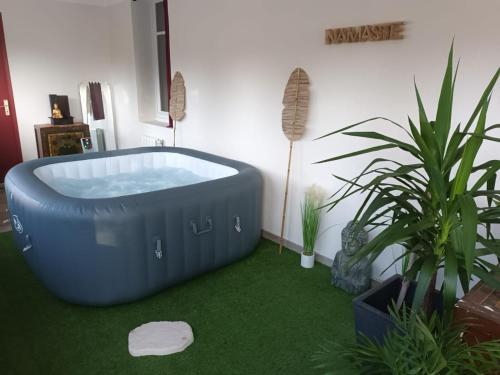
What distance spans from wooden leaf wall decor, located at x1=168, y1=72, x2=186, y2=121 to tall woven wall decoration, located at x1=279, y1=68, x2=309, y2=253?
1.55 m

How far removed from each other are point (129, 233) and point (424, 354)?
174cm

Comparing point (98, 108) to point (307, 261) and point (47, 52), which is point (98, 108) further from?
point (307, 261)

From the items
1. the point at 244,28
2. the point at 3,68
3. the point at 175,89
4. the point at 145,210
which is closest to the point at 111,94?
the point at 3,68

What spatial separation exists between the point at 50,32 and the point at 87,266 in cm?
408

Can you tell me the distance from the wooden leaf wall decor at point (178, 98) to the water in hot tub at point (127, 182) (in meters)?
0.66

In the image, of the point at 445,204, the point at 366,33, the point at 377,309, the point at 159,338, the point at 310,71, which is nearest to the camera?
the point at 445,204

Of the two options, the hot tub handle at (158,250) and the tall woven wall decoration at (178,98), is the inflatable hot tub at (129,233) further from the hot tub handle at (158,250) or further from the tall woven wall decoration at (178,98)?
the tall woven wall decoration at (178,98)

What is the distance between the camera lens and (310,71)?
2844mm

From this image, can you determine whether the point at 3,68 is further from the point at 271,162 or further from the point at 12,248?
the point at 271,162

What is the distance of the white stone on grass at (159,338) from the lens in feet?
6.68

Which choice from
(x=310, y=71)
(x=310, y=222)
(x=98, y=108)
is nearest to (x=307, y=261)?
(x=310, y=222)

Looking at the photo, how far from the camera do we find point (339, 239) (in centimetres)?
291

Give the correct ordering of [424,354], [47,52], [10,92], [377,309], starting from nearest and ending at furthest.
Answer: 1. [424,354]
2. [377,309]
3. [10,92]
4. [47,52]

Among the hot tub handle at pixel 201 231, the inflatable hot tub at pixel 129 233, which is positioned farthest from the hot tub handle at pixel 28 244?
the hot tub handle at pixel 201 231
